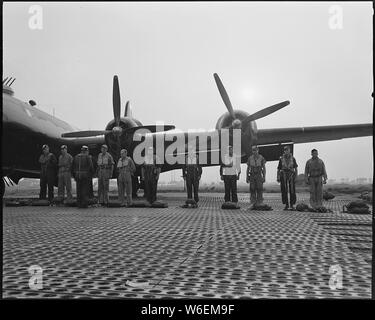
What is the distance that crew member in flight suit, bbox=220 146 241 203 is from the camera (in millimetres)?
10133

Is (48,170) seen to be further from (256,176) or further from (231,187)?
(256,176)

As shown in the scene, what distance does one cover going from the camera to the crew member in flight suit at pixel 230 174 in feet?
33.2

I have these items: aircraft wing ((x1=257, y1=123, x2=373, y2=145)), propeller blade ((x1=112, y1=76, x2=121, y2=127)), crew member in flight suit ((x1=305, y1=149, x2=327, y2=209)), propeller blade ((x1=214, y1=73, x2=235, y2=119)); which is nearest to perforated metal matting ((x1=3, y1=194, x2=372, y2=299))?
crew member in flight suit ((x1=305, y1=149, x2=327, y2=209))

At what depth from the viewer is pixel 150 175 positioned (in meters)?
10.9

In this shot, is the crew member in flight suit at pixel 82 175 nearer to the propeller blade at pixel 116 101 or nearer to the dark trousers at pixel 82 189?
the dark trousers at pixel 82 189

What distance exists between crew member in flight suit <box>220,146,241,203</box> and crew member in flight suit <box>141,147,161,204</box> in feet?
6.23

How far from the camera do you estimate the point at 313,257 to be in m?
3.39

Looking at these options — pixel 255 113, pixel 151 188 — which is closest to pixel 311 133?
pixel 255 113

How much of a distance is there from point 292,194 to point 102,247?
22.0ft

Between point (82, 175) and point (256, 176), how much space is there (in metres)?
4.39

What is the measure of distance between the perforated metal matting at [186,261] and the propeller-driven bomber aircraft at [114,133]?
8648 millimetres

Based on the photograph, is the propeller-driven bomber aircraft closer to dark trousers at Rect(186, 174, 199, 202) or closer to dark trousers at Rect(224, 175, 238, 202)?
dark trousers at Rect(186, 174, 199, 202)
